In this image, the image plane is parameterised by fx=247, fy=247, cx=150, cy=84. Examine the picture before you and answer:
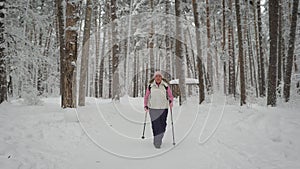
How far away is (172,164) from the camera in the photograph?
5.41 m

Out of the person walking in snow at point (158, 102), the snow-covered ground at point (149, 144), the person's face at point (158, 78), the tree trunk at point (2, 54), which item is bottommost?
the snow-covered ground at point (149, 144)

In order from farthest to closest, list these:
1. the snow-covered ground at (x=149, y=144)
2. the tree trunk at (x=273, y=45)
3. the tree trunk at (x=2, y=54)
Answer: the tree trunk at (x=2, y=54) → the tree trunk at (x=273, y=45) → the snow-covered ground at (x=149, y=144)

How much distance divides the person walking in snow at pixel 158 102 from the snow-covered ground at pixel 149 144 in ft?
Answer: 2.10

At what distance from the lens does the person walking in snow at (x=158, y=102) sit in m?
7.15

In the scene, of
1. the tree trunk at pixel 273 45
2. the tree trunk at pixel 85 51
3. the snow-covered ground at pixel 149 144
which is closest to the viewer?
the snow-covered ground at pixel 149 144

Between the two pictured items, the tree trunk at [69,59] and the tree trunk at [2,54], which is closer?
the tree trunk at [69,59]

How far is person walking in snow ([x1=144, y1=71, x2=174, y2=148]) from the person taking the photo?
7.15m

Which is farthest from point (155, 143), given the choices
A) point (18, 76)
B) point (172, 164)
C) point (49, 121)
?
point (18, 76)

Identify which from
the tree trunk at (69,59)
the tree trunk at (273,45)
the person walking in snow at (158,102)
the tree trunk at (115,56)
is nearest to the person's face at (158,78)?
the person walking in snow at (158,102)

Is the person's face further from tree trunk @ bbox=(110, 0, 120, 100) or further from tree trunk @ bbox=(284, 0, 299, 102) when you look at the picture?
tree trunk @ bbox=(110, 0, 120, 100)

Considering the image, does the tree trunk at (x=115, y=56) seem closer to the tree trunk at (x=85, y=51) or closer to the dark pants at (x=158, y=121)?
the tree trunk at (x=85, y=51)

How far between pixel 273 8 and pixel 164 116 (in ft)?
19.7

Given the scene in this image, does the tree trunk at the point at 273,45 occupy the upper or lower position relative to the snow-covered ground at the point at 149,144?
upper

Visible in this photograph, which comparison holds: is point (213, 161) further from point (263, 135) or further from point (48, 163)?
point (48, 163)
